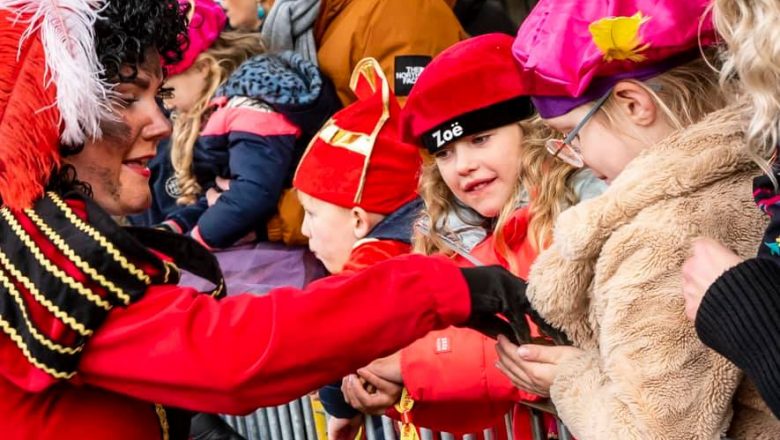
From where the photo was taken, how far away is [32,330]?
6.98 feet

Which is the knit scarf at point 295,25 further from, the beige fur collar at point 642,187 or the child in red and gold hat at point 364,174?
the beige fur collar at point 642,187

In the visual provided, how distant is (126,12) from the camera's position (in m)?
2.40

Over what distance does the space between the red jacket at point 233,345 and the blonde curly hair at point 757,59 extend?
66 centimetres

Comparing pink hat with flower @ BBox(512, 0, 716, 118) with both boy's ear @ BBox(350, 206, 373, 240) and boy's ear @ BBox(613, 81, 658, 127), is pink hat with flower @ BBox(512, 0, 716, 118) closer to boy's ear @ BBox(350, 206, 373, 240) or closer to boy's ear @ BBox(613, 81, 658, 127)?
boy's ear @ BBox(613, 81, 658, 127)

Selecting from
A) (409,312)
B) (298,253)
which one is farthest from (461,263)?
(298,253)

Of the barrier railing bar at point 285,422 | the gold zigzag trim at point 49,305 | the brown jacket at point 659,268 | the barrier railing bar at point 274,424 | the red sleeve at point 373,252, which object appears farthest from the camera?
the barrier railing bar at point 274,424

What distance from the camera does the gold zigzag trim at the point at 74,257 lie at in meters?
2.13

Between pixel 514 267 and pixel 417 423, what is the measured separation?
48 centimetres

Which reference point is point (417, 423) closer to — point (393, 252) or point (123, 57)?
point (393, 252)

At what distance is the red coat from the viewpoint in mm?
2779

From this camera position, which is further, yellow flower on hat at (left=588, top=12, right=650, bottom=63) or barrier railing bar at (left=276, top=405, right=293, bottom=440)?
barrier railing bar at (left=276, top=405, right=293, bottom=440)

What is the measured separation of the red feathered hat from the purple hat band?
969 mm

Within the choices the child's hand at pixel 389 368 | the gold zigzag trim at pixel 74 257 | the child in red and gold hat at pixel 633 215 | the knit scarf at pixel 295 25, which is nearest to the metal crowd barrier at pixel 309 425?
the child's hand at pixel 389 368

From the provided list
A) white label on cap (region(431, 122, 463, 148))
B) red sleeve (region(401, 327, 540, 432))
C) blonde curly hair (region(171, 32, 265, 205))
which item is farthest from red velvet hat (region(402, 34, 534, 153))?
blonde curly hair (region(171, 32, 265, 205))
